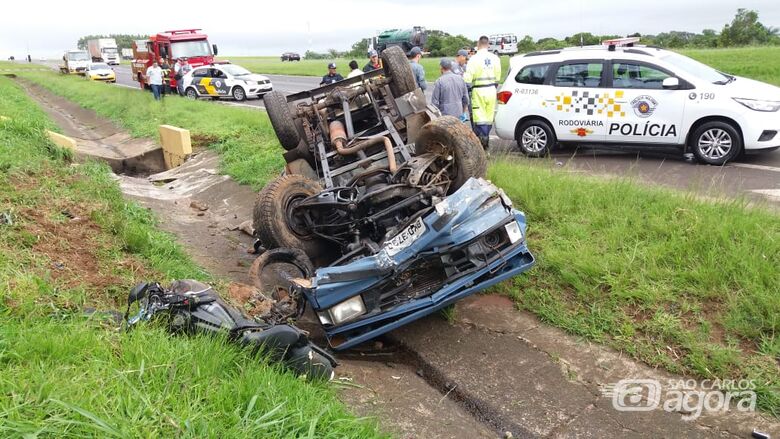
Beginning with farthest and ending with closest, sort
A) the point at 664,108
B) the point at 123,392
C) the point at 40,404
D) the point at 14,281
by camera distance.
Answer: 1. the point at 664,108
2. the point at 14,281
3. the point at 123,392
4. the point at 40,404

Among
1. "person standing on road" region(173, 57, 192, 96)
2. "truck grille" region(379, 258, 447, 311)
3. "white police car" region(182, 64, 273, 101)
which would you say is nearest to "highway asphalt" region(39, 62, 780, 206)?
"truck grille" region(379, 258, 447, 311)

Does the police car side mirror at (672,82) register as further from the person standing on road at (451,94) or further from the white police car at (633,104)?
the person standing on road at (451,94)

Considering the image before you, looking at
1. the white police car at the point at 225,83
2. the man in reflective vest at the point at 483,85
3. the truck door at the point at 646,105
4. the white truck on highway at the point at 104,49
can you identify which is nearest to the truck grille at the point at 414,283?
the truck door at the point at 646,105

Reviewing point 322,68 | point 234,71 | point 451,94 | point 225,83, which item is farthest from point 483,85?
point 322,68

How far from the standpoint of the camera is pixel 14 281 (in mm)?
3926

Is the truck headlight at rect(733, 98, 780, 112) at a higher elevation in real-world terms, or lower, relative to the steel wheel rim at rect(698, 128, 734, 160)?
higher

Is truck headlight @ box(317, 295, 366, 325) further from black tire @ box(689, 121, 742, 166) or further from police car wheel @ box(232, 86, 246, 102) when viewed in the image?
police car wheel @ box(232, 86, 246, 102)

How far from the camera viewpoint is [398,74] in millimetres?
6461

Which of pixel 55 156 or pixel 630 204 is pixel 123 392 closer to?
pixel 630 204

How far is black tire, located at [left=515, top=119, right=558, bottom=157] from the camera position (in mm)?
9570

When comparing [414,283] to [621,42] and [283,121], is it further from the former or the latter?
[621,42]

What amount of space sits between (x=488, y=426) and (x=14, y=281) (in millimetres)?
3140

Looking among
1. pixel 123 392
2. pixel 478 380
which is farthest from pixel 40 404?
pixel 478 380

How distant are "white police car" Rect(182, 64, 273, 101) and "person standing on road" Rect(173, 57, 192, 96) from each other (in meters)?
0.54
